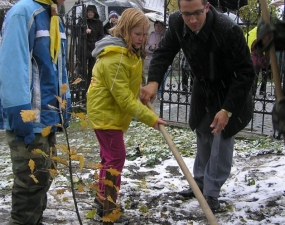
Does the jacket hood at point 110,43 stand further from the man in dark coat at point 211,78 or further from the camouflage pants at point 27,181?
the camouflage pants at point 27,181

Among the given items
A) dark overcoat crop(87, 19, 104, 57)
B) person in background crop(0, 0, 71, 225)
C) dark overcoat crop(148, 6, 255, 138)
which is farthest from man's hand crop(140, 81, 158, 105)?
dark overcoat crop(87, 19, 104, 57)

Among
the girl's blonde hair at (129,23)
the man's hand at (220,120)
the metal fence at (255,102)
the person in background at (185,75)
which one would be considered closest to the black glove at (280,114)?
the man's hand at (220,120)

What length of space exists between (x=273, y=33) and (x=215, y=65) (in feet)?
4.88

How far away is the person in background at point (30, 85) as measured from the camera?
114 inches

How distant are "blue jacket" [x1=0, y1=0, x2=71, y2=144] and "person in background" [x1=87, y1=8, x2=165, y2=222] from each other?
17.4 inches

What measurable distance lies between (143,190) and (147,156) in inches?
46.3

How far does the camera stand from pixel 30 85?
9.93 feet

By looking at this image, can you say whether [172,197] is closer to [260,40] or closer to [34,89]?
[34,89]

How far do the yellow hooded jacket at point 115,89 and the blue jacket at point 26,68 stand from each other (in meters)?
0.43

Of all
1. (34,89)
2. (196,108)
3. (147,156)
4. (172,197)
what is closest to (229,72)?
(196,108)

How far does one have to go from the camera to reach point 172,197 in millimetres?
4398

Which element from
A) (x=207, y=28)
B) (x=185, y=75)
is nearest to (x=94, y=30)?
(x=185, y=75)

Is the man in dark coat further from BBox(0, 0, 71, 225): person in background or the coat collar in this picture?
BBox(0, 0, 71, 225): person in background

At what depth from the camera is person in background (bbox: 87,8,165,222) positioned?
133 inches
